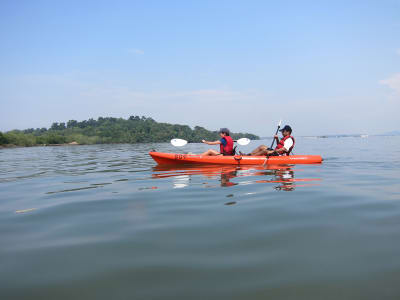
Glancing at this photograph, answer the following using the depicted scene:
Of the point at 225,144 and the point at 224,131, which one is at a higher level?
the point at 224,131

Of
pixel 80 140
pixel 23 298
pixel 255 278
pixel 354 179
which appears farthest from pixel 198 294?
pixel 80 140

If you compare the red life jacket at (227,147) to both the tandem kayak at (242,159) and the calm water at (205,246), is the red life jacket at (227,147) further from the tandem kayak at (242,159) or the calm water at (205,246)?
the calm water at (205,246)

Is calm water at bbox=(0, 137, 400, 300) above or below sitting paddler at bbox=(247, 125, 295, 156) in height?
below

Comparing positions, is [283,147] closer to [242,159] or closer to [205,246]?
[242,159]

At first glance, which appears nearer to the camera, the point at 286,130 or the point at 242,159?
the point at 242,159

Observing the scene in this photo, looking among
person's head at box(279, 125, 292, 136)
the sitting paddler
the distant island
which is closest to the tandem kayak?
the sitting paddler

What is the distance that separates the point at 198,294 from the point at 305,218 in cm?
194

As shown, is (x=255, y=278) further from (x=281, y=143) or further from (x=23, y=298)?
(x=281, y=143)

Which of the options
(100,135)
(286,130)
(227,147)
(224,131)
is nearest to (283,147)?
(286,130)

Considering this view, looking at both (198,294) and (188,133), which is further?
(188,133)

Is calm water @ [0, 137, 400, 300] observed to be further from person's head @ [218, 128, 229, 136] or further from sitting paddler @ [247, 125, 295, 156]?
person's head @ [218, 128, 229, 136]

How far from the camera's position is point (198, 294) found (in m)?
Result: 1.84

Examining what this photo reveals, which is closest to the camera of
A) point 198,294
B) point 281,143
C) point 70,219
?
point 198,294

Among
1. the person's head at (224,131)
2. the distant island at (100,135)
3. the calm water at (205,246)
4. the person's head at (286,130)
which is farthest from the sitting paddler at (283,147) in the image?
the distant island at (100,135)
